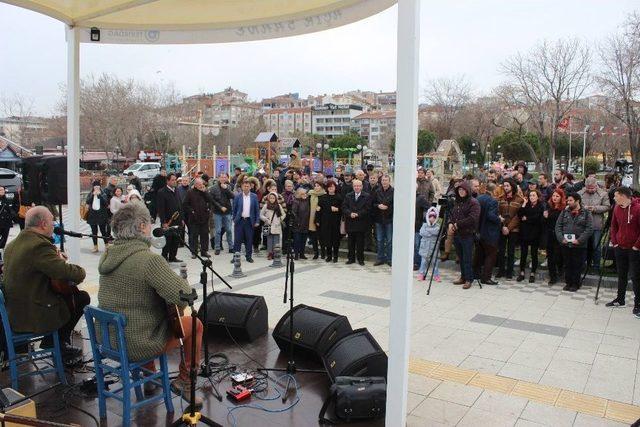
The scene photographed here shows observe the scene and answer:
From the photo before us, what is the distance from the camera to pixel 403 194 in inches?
134

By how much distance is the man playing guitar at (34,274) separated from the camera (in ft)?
14.4

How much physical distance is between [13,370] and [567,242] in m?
8.08

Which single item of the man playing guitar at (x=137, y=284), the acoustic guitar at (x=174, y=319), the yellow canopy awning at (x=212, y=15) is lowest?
the acoustic guitar at (x=174, y=319)

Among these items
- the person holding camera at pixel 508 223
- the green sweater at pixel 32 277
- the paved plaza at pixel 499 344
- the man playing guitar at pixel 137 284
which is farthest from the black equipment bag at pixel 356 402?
the person holding camera at pixel 508 223

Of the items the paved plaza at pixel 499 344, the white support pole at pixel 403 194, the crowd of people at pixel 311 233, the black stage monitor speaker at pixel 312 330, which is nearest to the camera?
the white support pole at pixel 403 194

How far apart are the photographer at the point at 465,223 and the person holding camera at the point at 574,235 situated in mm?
1425

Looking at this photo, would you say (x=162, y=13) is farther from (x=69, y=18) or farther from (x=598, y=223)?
(x=598, y=223)

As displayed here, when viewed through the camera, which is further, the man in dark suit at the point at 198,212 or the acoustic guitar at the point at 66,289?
the man in dark suit at the point at 198,212

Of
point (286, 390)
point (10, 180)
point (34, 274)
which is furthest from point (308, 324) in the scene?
point (10, 180)

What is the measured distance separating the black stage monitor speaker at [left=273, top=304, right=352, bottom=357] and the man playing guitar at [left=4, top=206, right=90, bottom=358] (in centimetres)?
216

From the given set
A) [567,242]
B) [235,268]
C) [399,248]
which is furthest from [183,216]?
[399,248]

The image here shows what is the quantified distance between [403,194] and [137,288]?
6.93 feet

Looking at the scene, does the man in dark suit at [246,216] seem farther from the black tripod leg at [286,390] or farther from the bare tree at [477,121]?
the bare tree at [477,121]

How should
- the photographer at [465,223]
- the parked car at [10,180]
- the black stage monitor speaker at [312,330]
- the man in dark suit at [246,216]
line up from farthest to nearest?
the parked car at [10,180]
the man in dark suit at [246,216]
the photographer at [465,223]
the black stage monitor speaker at [312,330]
